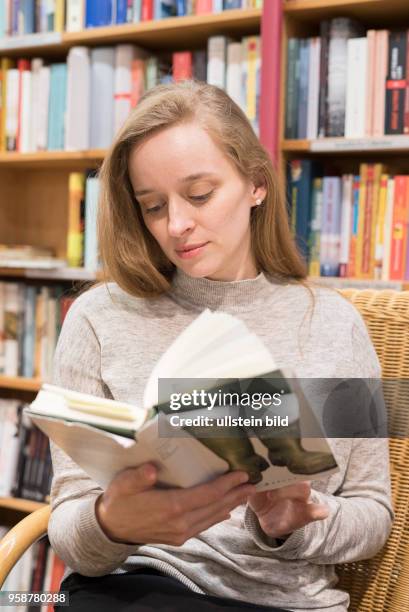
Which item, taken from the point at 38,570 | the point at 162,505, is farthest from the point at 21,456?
the point at 162,505

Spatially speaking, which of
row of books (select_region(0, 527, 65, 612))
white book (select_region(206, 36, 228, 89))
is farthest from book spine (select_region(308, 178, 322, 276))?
row of books (select_region(0, 527, 65, 612))

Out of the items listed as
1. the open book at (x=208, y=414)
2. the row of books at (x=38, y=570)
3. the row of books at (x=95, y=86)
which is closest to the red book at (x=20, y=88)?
the row of books at (x=95, y=86)

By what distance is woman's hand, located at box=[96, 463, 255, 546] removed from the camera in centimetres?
70

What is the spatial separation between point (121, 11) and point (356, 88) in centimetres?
70

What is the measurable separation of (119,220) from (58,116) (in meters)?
1.13

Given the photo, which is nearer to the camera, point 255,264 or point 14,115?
point 255,264

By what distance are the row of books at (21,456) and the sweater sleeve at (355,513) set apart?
4.42 feet

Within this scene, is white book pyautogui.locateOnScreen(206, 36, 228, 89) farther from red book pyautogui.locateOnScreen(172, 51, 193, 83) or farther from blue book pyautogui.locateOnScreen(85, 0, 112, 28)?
blue book pyautogui.locateOnScreen(85, 0, 112, 28)

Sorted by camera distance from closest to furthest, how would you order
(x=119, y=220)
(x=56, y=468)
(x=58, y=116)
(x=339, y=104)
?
1. (x=56, y=468)
2. (x=119, y=220)
3. (x=339, y=104)
4. (x=58, y=116)

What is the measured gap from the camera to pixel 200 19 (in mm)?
1865

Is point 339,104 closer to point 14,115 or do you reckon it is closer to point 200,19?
point 200,19

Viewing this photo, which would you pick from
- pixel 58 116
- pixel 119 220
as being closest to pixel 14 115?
pixel 58 116

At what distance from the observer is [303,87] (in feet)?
5.92

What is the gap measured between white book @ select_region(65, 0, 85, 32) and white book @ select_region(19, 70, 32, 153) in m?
0.20
